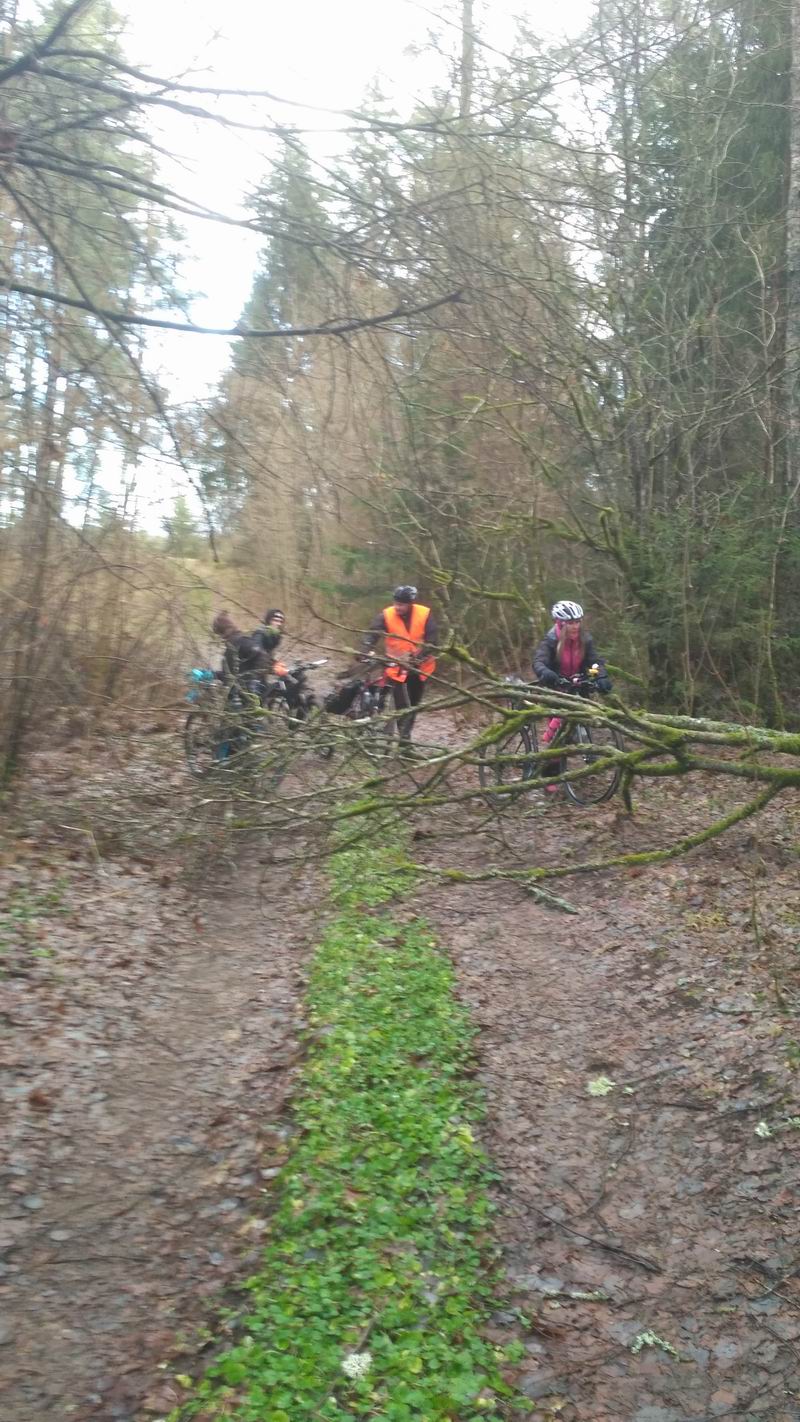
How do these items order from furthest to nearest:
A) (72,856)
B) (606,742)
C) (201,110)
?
(606,742)
(72,856)
(201,110)

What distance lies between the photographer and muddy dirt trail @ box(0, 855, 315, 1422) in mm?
4105

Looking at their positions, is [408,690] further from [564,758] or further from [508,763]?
[508,763]

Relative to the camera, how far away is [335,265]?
6.50m

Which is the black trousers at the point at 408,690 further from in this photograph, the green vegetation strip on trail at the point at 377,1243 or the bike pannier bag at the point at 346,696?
the green vegetation strip on trail at the point at 377,1243

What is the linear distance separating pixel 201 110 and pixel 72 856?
5735 mm

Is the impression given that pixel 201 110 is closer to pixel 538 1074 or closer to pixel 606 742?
pixel 538 1074

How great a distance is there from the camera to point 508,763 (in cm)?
905

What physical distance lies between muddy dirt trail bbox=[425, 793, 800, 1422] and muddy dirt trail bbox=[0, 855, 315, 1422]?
1194 millimetres

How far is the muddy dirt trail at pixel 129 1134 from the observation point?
4105 mm

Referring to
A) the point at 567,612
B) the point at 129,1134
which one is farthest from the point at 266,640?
the point at 129,1134

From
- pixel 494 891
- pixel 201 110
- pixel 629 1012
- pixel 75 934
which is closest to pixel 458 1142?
pixel 629 1012

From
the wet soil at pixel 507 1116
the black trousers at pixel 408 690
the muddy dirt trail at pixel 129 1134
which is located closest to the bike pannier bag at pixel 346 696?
the black trousers at pixel 408 690

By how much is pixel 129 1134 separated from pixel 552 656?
6.92 meters

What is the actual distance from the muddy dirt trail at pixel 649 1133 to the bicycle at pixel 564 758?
45.6 inches
